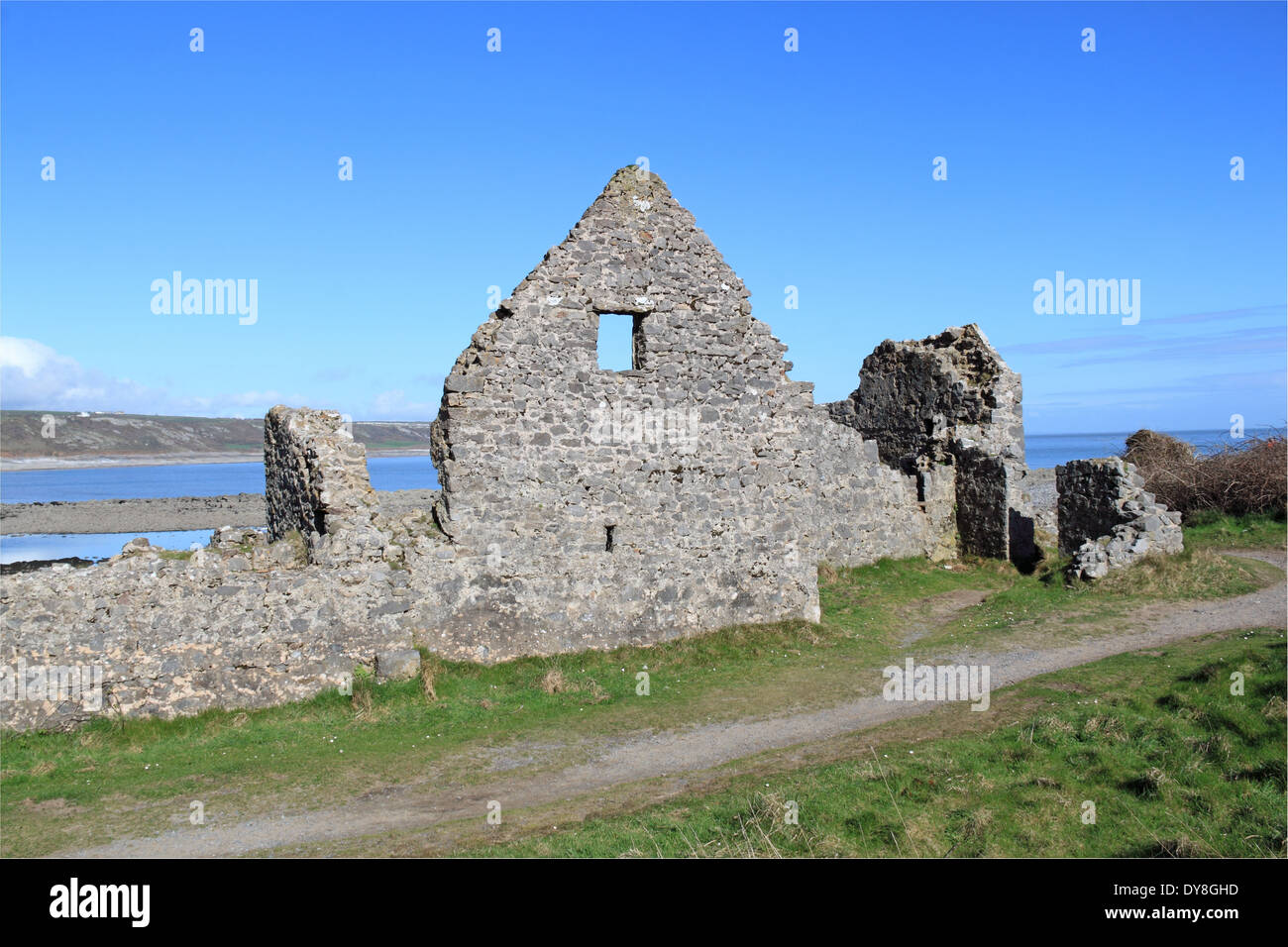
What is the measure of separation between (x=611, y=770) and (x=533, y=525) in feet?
15.0

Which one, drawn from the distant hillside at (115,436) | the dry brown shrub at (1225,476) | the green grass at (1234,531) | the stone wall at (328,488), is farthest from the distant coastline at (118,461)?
the stone wall at (328,488)

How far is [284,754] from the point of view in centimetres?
1058

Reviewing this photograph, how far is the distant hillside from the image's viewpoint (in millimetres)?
126125

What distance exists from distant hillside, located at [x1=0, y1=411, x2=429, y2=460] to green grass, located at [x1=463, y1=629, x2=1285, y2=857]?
118 meters

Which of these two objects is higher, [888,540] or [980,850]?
[888,540]

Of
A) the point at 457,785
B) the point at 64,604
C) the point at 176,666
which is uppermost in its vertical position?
the point at 64,604

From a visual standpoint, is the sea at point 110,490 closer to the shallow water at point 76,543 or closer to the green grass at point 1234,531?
the shallow water at point 76,543

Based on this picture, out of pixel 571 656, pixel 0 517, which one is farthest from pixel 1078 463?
pixel 0 517

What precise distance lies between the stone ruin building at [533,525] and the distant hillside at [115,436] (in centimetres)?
11221

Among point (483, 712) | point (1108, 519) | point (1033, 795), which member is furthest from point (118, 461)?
point (1033, 795)

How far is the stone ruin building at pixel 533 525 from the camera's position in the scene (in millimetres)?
11398

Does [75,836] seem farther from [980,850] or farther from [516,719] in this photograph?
[980,850]
